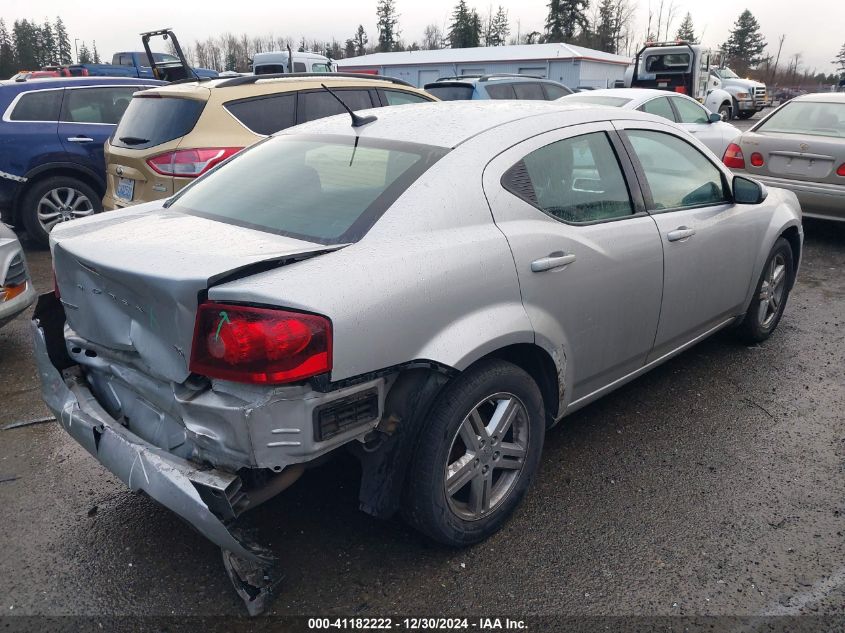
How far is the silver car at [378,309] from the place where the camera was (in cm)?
212

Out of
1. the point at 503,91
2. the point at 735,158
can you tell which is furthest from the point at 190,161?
the point at 503,91

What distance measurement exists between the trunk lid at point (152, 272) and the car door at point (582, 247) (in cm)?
87

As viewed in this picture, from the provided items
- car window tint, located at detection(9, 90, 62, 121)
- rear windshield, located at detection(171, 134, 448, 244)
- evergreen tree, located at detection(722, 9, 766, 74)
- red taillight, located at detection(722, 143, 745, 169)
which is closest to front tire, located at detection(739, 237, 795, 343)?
rear windshield, located at detection(171, 134, 448, 244)

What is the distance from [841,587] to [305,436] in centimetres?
203

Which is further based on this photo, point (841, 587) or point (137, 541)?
point (137, 541)

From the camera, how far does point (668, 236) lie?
341cm

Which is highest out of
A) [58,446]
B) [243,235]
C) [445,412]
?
[243,235]

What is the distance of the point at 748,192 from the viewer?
13.1ft

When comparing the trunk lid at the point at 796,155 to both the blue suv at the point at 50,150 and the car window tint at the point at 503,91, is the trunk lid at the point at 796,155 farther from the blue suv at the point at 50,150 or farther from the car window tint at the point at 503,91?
the blue suv at the point at 50,150

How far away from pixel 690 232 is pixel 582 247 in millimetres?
933

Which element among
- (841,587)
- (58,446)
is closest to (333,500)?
(58,446)

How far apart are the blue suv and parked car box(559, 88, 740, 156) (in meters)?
5.91

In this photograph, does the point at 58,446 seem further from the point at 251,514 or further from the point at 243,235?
the point at 243,235

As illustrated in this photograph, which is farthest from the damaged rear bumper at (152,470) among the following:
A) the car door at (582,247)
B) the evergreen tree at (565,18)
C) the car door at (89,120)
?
Result: the evergreen tree at (565,18)
